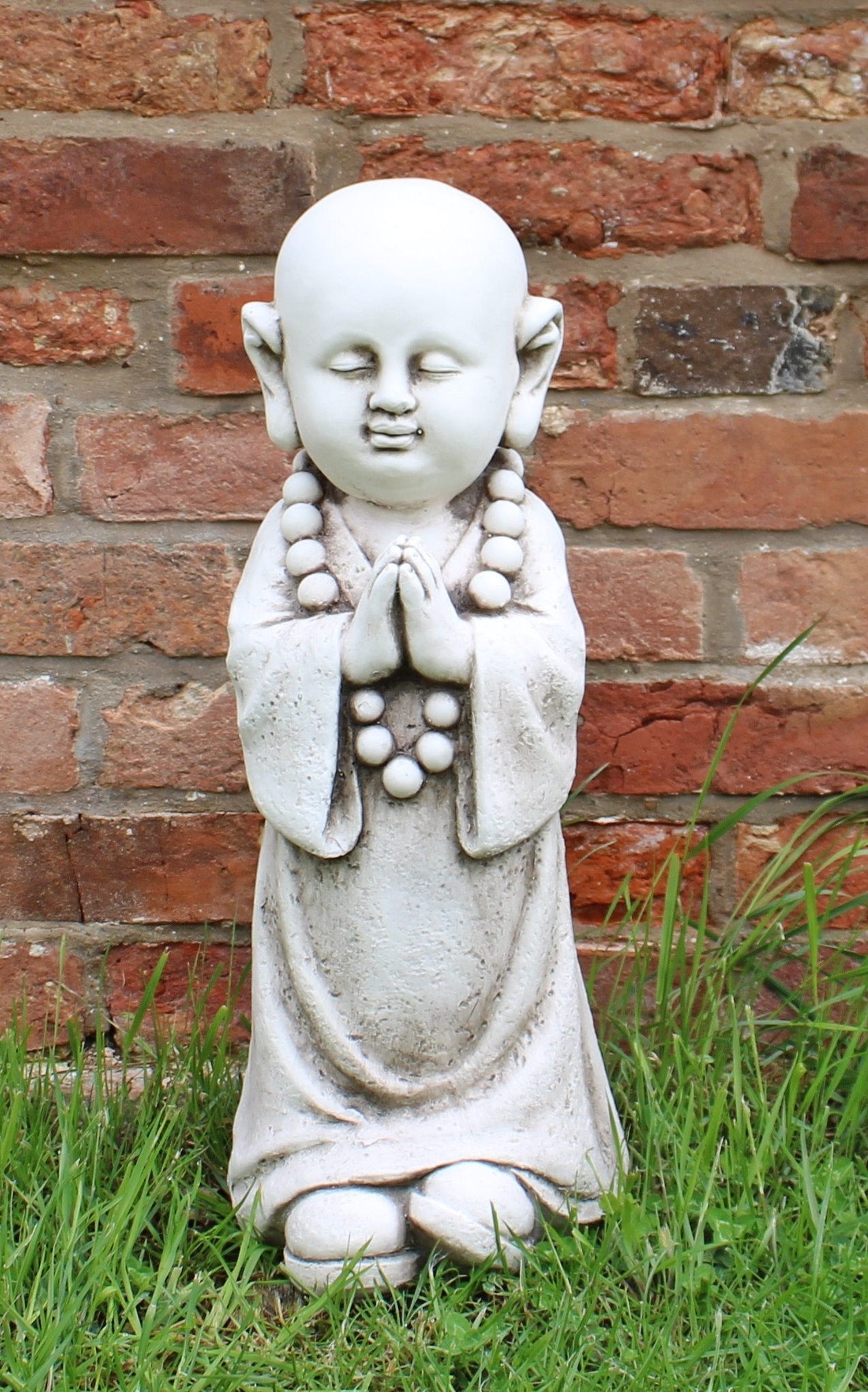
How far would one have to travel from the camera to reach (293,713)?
1.52 meters

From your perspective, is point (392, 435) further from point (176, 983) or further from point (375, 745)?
point (176, 983)

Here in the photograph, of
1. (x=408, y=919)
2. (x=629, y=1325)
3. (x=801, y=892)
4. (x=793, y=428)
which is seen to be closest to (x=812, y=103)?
(x=793, y=428)

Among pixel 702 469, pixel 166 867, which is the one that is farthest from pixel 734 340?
pixel 166 867

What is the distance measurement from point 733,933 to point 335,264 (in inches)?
37.6

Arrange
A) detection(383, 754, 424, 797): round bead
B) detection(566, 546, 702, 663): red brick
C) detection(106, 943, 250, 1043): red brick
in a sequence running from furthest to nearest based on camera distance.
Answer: detection(106, 943, 250, 1043): red brick, detection(566, 546, 702, 663): red brick, detection(383, 754, 424, 797): round bead

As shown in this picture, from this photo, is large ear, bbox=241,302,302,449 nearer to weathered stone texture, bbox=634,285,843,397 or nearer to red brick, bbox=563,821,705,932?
weathered stone texture, bbox=634,285,843,397

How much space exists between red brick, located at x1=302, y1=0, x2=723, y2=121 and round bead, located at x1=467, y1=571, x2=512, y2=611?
2.19 ft

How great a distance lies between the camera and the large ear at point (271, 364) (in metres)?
1.54

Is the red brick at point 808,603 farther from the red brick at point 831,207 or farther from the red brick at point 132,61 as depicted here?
the red brick at point 132,61

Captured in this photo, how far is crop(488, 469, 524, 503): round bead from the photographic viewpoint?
157 cm

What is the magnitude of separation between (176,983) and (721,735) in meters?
0.76

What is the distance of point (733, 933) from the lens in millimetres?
1947

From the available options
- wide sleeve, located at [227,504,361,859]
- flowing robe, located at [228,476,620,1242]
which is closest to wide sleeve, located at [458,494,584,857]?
flowing robe, located at [228,476,620,1242]

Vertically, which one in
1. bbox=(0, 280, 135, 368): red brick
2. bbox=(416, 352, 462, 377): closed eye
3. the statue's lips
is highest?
bbox=(0, 280, 135, 368): red brick
